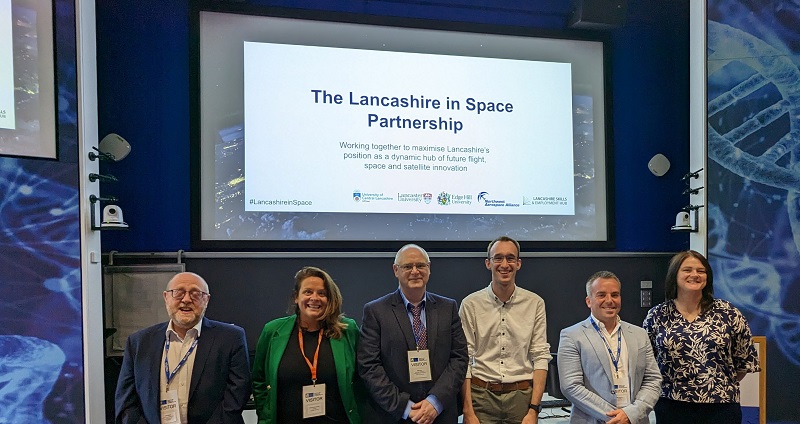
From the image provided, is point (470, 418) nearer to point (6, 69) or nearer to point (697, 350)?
point (697, 350)

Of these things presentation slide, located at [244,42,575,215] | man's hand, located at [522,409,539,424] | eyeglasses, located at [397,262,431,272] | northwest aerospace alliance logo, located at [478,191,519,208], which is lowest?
man's hand, located at [522,409,539,424]

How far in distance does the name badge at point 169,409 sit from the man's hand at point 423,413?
971 millimetres

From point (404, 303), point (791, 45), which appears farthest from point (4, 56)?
point (791, 45)

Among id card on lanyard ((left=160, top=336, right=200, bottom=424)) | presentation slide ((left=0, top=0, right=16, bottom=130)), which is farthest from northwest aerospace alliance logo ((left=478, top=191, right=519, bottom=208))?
presentation slide ((left=0, top=0, right=16, bottom=130))

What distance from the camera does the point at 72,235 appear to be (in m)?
3.22

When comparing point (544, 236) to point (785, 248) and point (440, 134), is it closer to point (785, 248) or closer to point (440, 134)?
point (440, 134)

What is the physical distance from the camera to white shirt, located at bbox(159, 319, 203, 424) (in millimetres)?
2414

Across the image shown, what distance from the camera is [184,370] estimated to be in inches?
96.6

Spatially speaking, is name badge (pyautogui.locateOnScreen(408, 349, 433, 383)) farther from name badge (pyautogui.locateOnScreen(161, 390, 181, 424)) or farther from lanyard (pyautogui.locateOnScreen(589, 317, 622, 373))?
name badge (pyautogui.locateOnScreen(161, 390, 181, 424))

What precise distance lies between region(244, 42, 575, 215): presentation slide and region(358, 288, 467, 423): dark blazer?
1597 millimetres

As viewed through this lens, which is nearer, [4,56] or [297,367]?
[297,367]

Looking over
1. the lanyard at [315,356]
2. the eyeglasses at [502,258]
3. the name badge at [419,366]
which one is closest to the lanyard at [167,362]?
the lanyard at [315,356]

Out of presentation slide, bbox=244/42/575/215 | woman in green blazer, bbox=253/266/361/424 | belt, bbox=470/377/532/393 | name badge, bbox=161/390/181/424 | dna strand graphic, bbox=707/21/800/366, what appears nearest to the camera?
name badge, bbox=161/390/181/424

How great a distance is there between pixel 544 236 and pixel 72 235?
3.17 m
